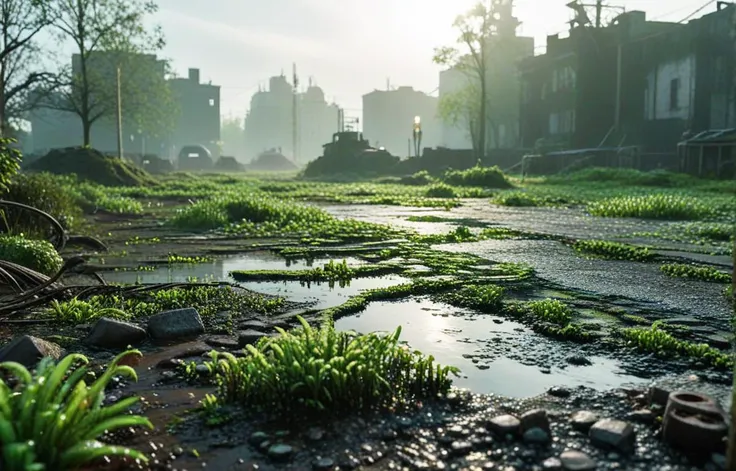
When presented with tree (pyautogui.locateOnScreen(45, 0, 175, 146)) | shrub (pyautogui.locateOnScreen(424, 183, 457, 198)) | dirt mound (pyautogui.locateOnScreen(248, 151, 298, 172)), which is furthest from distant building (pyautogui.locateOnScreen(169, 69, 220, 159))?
shrub (pyautogui.locateOnScreen(424, 183, 457, 198))

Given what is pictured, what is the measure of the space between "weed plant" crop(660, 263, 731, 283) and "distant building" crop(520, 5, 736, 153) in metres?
29.8

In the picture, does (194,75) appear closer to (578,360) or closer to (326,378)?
(578,360)

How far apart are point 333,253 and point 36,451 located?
554 cm

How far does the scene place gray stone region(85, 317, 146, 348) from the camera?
3.62 meters

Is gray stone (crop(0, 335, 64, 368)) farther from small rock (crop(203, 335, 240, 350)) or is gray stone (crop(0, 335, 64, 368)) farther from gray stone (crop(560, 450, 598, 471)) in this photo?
gray stone (crop(560, 450, 598, 471))

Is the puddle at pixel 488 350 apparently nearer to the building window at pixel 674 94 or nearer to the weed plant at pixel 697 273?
the weed plant at pixel 697 273

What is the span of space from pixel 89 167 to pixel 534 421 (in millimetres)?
25464

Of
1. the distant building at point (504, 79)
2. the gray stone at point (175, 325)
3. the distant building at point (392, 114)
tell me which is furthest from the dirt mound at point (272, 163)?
the gray stone at point (175, 325)

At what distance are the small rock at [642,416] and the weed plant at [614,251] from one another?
14.8 ft

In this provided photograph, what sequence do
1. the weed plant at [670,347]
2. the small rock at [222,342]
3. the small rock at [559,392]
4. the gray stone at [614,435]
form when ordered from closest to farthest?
the gray stone at [614,435]
the small rock at [559,392]
the weed plant at [670,347]
the small rock at [222,342]

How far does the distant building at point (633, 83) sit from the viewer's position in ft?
106

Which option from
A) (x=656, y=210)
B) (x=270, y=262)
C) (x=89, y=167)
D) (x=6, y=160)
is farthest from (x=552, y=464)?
(x=89, y=167)

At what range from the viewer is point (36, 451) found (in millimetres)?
2002

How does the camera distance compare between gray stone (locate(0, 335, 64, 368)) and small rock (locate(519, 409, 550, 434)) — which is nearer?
small rock (locate(519, 409, 550, 434))
